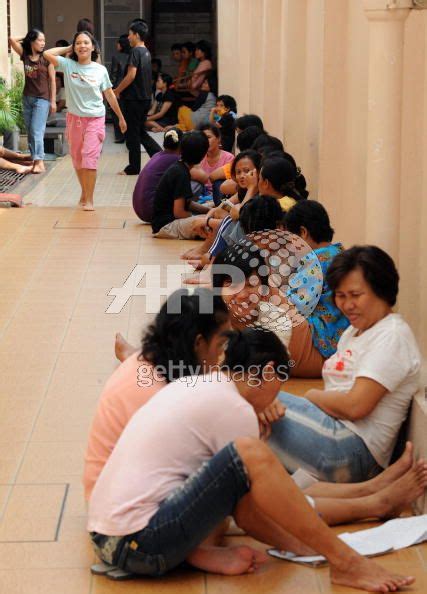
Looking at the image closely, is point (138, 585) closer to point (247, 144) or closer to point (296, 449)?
point (296, 449)

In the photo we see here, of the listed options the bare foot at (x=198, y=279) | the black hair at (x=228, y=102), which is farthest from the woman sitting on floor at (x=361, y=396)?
the black hair at (x=228, y=102)

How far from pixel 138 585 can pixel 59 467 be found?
1.18 metres

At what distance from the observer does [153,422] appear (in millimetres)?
4008

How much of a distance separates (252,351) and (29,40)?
11.4 meters

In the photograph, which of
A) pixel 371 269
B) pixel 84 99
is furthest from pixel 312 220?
pixel 84 99

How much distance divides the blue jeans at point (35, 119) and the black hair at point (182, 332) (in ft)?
35.3

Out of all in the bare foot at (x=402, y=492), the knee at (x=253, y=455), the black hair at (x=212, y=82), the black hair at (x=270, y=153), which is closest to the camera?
the knee at (x=253, y=455)

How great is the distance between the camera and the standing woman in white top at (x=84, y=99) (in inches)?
464

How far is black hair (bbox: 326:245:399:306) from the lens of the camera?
4.85 m

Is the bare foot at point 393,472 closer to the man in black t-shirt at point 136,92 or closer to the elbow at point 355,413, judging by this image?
the elbow at point 355,413

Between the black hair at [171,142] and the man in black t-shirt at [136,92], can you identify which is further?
the man in black t-shirt at [136,92]

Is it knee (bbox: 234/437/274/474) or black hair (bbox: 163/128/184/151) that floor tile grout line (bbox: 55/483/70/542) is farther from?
black hair (bbox: 163/128/184/151)

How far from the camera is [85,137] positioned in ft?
39.1

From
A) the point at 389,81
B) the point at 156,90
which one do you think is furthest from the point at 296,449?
the point at 156,90
